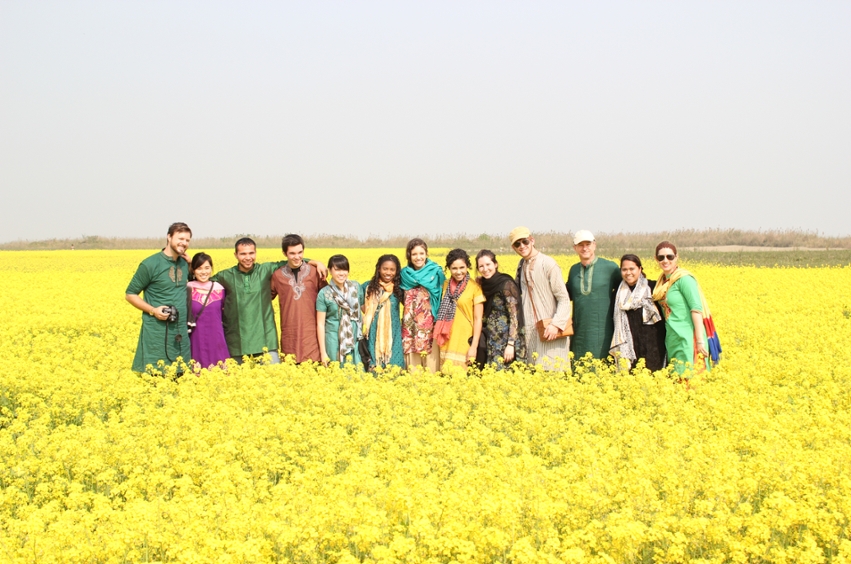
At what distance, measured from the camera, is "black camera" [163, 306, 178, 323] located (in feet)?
25.0

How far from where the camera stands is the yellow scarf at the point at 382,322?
805cm

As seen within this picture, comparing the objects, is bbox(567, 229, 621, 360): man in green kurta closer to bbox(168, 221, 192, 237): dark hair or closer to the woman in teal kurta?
the woman in teal kurta

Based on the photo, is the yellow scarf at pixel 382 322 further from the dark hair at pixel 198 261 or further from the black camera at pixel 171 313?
the black camera at pixel 171 313

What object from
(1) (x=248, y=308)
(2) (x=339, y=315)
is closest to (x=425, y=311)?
(2) (x=339, y=315)

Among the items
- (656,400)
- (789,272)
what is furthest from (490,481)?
(789,272)

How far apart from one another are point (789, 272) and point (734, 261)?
20.3ft

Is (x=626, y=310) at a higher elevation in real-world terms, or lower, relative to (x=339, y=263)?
lower

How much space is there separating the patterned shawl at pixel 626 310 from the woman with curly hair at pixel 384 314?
7.69 feet

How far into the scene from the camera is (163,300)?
7.65 metres

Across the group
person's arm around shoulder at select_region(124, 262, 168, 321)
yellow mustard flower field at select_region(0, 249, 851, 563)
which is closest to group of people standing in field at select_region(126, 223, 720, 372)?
person's arm around shoulder at select_region(124, 262, 168, 321)

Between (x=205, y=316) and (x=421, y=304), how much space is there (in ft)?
7.76

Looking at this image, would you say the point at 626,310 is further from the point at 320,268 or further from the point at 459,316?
the point at 320,268

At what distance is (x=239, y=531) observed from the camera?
13.8ft

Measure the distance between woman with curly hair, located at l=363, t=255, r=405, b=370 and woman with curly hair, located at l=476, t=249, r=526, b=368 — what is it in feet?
3.10
